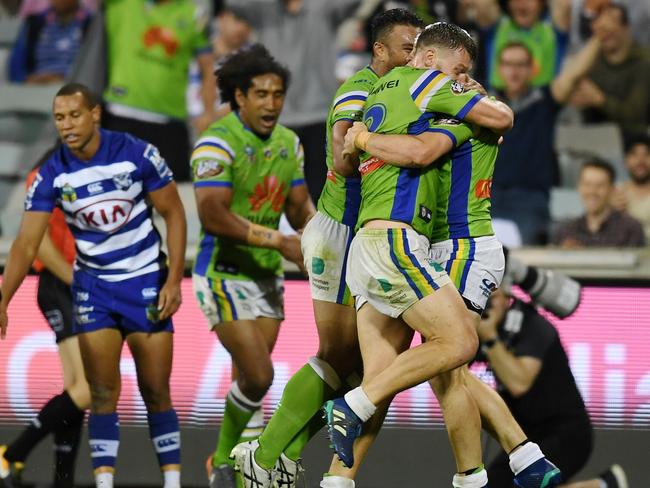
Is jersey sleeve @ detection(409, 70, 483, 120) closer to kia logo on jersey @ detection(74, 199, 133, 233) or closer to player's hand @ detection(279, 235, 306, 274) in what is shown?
player's hand @ detection(279, 235, 306, 274)

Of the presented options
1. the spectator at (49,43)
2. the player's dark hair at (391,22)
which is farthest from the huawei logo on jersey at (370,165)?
the spectator at (49,43)

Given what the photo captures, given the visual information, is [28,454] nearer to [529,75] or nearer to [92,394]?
[92,394]

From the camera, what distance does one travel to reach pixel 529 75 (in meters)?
10.5

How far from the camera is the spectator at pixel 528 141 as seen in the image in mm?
10148

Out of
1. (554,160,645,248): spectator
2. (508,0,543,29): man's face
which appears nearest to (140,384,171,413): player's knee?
(554,160,645,248): spectator

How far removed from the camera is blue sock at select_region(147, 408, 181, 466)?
6668 mm

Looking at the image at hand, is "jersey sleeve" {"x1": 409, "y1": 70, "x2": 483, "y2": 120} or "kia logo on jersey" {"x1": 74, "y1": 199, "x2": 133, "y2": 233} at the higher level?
"jersey sleeve" {"x1": 409, "y1": 70, "x2": 483, "y2": 120}

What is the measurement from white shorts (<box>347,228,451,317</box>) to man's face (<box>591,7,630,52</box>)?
18.2ft

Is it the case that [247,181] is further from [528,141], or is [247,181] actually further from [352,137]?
[528,141]

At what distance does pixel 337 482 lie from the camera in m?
5.73

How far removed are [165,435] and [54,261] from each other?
136 cm

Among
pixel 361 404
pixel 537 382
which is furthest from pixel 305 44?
pixel 361 404

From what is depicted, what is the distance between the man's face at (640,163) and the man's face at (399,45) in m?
4.48

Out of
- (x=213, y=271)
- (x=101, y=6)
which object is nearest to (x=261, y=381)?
(x=213, y=271)
